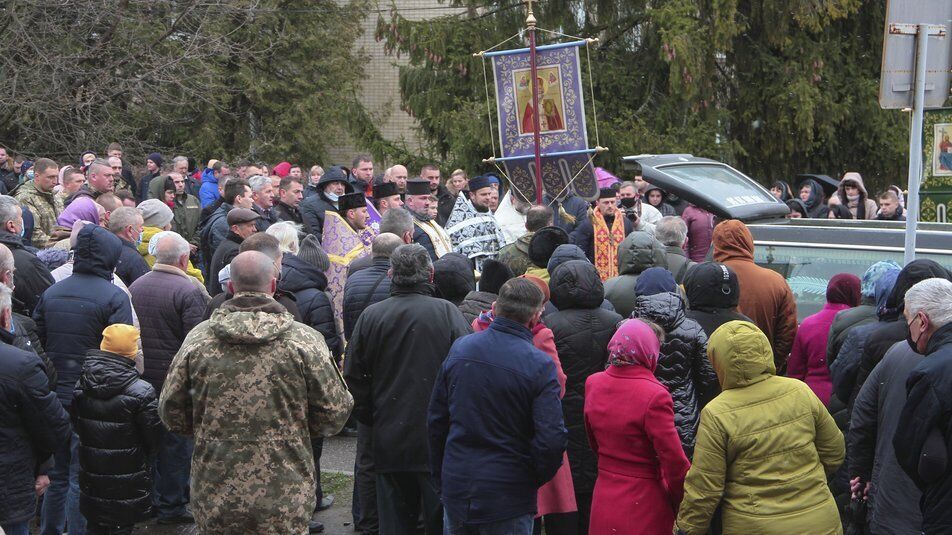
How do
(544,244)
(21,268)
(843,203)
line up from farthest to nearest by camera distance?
(843,203) → (21,268) → (544,244)

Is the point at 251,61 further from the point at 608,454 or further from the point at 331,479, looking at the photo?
the point at 608,454

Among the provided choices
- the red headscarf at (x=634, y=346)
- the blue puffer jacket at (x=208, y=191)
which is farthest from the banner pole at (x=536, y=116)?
the blue puffer jacket at (x=208, y=191)

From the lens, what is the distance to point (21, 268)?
23.4 ft

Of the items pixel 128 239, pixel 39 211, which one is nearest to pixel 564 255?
pixel 128 239

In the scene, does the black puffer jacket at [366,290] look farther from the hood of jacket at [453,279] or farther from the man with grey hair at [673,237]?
the man with grey hair at [673,237]

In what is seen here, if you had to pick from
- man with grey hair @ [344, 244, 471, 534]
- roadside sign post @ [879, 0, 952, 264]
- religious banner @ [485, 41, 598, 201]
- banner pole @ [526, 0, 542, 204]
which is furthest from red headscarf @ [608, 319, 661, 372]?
religious banner @ [485, 41, 598, 201]

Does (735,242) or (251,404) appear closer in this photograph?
(251,404)

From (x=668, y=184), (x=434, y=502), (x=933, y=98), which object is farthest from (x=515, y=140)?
(x=434, y=502)

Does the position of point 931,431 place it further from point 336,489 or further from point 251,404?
point 336,489

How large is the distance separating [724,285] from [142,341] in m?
3.65

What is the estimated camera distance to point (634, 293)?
21.9 feet

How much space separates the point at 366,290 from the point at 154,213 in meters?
2.49

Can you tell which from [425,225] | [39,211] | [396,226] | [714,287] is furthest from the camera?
[39,211]

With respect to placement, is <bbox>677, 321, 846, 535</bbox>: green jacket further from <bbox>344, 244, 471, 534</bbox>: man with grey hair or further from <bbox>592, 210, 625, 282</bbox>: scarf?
<bbox>592, 210, 625, 282</bbox>: scarf
